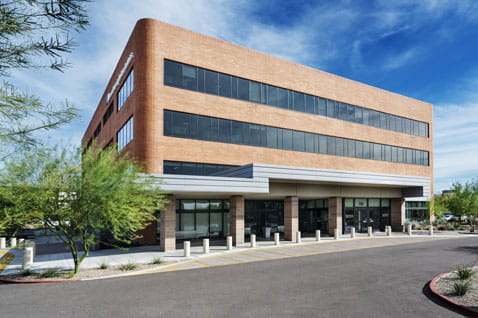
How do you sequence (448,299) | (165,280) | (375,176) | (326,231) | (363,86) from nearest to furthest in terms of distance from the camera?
(448,299)
(165,280)
(375,176)
(326,231)
(363,86)

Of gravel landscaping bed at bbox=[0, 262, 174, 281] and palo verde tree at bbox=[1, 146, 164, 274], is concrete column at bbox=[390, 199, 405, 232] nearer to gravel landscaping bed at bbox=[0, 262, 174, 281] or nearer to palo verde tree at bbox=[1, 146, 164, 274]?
gravel landscaping bed at bbox=[0, 262, 174, 281]

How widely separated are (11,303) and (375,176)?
94.4ft

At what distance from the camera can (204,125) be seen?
27609mm

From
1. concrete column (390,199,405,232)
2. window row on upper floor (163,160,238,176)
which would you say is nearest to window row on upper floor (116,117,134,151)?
window row on upper floor (163,160,238,176)

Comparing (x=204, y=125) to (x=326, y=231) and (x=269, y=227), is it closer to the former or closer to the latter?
(x=269, y=227)

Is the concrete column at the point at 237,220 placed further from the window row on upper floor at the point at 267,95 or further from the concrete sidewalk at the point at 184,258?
the window row on upper floor at the point at 267,95

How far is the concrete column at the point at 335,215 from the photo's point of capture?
32125mm

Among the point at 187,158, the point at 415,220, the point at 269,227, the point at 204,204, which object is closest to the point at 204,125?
the point at 187,158

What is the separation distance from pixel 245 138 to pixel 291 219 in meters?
7.91

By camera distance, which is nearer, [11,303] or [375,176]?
[11,303]

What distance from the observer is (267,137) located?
101ft

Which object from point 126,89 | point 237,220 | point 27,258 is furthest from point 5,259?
point 126,89

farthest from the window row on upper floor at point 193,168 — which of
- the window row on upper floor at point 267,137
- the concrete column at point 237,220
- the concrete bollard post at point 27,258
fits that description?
the concrete bollard post at point 27,258

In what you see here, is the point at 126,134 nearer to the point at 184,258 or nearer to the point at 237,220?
the point at 237,220
